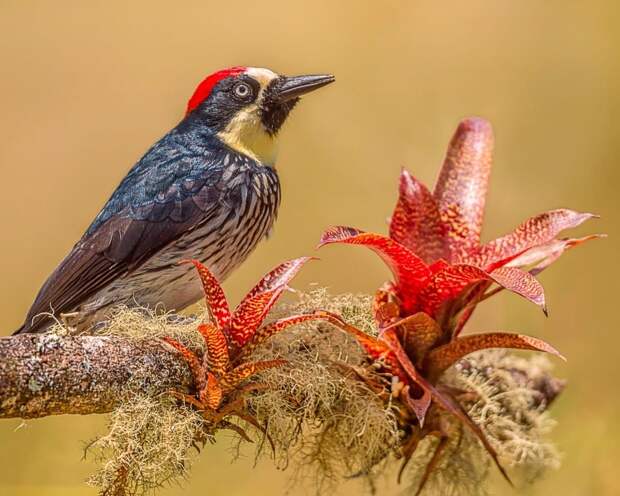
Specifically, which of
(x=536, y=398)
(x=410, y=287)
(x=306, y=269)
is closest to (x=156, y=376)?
(x=410, y=287)

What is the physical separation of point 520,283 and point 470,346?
0.58 ft

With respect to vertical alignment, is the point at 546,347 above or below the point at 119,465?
above

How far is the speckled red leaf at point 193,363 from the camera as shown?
1374 millimetres

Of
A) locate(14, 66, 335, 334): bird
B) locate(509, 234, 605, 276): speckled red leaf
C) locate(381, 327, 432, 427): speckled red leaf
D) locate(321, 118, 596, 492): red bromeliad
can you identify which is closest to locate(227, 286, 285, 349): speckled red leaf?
locate(321, 118, 596, 492): red bromeliad

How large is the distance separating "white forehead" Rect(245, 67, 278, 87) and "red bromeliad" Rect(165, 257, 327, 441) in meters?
1.13

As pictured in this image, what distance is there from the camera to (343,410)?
1.56 m

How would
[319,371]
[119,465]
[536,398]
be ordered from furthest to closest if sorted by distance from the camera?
1. [536,398]
2. [319,371]
3. [119,465]

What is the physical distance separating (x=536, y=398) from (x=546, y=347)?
1.76 ft

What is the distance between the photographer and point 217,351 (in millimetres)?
1362

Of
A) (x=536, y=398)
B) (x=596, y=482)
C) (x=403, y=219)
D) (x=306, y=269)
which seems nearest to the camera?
(x=403, y=219)

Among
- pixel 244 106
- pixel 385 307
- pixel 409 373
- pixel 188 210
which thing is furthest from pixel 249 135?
pixel 409 373

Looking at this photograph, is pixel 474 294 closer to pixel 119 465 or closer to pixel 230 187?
pixel 119 465

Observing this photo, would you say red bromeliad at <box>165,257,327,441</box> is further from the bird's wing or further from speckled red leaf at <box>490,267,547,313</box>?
the bird's wing

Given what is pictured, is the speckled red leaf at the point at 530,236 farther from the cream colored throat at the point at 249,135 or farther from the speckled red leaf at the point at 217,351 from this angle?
the cream colored throat at the point at 249,135
